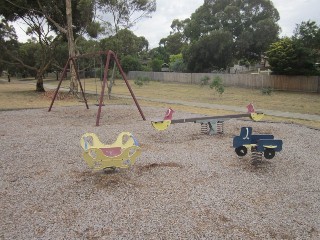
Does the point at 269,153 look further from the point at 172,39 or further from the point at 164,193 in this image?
the point at 172,39

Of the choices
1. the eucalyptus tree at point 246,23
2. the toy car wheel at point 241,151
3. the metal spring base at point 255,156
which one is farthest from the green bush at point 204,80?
the metal spring base at point 255,156

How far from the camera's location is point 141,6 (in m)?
24.8

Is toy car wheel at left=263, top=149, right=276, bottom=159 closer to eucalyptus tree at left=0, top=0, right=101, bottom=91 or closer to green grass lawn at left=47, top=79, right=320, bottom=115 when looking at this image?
green grass lawn at left=47, top=79, right=320, bottom=115

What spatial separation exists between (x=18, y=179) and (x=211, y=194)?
12.1 feet

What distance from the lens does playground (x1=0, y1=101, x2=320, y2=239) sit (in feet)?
13.9

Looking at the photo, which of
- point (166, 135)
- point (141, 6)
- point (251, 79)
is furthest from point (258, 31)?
point (166, 135)

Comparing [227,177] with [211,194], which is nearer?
[211,194]

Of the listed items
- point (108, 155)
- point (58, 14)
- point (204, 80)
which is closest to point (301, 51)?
point (204, 80)

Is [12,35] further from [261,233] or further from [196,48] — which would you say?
[261,233]

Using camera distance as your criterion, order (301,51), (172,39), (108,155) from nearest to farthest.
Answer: (108,155) < (301,51) < (172,39)

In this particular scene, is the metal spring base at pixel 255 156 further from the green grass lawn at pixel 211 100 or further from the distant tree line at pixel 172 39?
A: the distant tree line at pixel 172 39

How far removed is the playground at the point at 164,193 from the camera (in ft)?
13.9

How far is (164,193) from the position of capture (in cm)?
539

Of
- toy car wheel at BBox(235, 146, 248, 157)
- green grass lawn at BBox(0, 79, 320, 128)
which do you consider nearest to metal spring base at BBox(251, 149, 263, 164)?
toy car wheel at BBox(235, 146, 248, 157)
